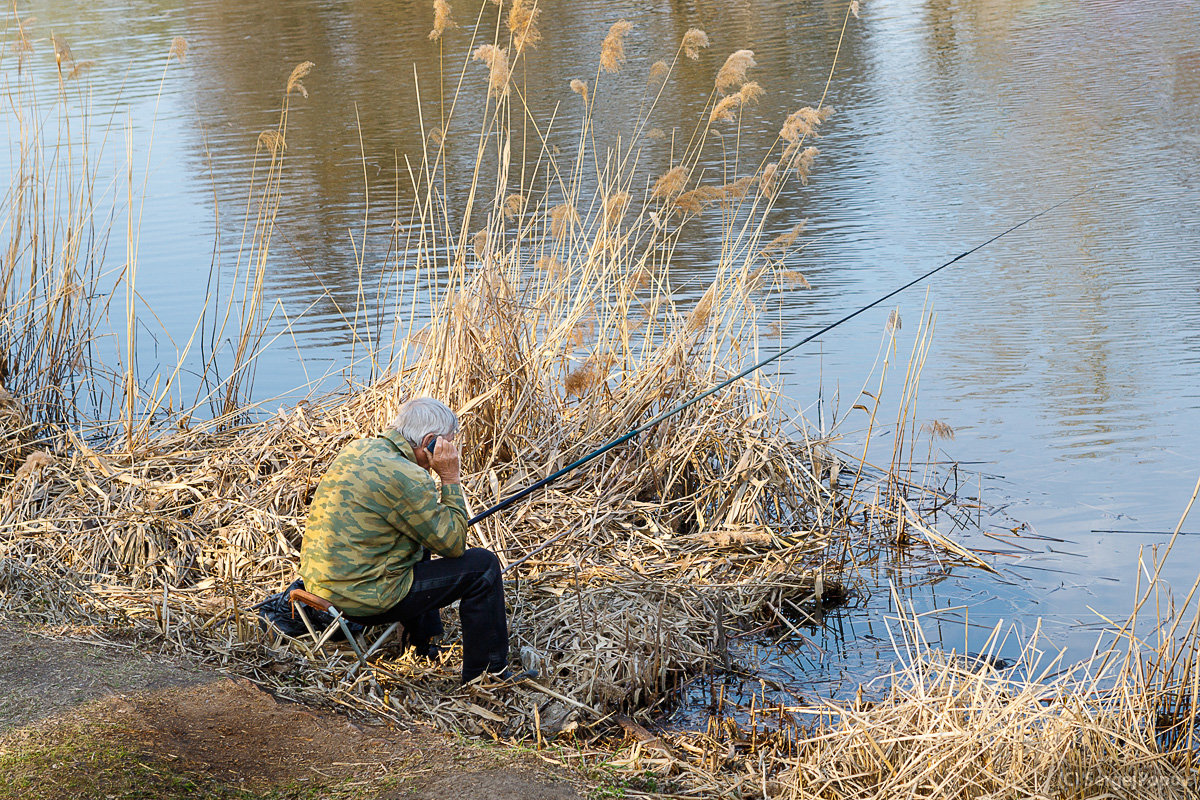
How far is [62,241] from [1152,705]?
5.59m

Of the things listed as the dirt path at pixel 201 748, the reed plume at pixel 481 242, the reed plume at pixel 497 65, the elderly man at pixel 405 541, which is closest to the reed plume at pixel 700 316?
the reed plume at pixel 481 242

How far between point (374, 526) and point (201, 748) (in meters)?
0.88

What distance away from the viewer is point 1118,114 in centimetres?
1141

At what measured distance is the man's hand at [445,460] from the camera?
13.0ft

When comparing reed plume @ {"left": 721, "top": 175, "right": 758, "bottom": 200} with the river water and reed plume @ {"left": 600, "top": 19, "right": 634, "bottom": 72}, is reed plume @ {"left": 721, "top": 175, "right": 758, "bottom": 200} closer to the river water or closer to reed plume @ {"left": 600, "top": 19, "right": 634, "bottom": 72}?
reed plume @ {"left": 600, "top": 19, "right": 634, "bottom": 72}

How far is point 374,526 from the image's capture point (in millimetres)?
3857

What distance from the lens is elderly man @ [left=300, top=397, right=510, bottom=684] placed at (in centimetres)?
383

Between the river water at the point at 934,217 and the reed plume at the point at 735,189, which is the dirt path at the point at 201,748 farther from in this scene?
the reed plume at the point at 735,189

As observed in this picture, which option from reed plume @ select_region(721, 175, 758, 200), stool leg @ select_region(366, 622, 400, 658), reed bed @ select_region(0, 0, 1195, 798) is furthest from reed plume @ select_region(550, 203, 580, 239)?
stool leg @ select_region(366, 622, 400, 658)

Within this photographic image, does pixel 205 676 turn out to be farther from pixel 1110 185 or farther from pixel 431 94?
pixel 431 94

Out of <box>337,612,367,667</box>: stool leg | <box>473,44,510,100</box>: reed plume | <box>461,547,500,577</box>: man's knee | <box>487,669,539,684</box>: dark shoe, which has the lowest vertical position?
<box>487,669,539,684</box>: dark shoe

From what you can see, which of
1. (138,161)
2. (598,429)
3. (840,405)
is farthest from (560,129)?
(598,429)

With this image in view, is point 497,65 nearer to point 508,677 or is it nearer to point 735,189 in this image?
point 735,189

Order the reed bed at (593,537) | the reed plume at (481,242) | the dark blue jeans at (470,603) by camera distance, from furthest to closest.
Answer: the reed plume at (481,242), the dark blue jeans at (470,603), the reed bed at (593,537)
